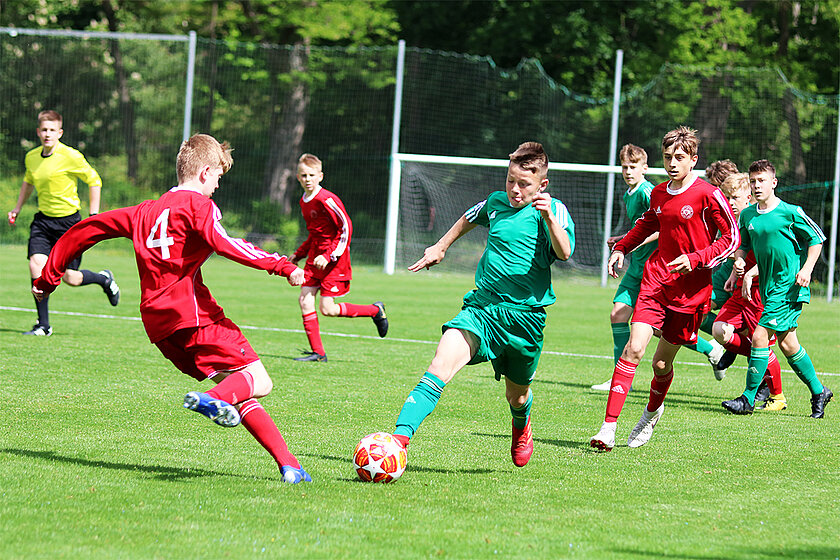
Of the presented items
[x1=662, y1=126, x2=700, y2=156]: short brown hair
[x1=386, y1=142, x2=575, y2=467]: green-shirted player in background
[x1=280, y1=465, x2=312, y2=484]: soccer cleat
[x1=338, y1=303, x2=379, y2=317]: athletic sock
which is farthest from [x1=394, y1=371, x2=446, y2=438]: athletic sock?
[x1=338, y1=303, x2=379, y2=317]: athletic sock

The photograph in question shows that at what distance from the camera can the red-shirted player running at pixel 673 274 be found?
6.60 m

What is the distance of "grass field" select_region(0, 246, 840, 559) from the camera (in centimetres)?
409

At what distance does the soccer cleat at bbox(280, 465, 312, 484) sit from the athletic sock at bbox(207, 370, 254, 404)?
382 mm

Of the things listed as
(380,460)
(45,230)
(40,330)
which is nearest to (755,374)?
(380,460)

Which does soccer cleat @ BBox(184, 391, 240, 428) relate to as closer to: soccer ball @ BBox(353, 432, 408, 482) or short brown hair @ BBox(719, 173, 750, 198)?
soccer ball @ BBox(353, 432, 408, 482)

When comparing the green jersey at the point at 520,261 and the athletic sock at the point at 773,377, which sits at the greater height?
the green jersey at the point at 520,261

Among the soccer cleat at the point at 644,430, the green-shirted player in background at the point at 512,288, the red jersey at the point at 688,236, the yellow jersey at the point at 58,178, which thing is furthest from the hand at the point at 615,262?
the yellow jersey at the point at 58,178

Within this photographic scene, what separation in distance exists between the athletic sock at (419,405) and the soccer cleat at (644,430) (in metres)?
1.79

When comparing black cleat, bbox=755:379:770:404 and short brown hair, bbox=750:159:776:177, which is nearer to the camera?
short brown hair, bbox=750:159:776:177

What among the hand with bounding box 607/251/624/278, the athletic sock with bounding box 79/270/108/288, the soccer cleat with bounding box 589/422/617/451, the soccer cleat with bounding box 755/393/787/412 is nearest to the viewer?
the soccer cleat with bounding box 589/422/617/451

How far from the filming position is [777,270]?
27.2 ft

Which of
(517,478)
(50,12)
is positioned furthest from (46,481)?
(50,12)

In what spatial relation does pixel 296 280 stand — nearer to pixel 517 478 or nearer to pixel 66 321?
pixel 517 478

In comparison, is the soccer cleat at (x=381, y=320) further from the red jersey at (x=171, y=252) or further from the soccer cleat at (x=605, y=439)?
the red jersey at (x=171, y=252)
